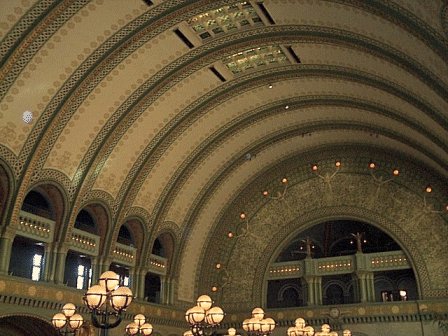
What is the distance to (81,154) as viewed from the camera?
18.7 m

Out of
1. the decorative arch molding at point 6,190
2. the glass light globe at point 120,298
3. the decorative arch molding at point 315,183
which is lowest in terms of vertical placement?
the glass light globe at point 120,298

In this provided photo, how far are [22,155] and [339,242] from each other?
15.2m

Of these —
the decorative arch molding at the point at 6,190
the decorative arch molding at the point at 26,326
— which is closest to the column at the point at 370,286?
the decorative arch molding at the point at 26,326

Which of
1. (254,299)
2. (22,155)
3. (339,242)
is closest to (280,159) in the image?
(339,242)

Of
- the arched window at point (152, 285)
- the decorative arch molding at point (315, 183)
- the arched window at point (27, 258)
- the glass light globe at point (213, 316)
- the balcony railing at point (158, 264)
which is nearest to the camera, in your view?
the glass light globe at point (213, 316)

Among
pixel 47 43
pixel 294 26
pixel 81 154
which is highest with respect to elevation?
pixel 294 26

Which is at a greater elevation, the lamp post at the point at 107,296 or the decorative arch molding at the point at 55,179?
the decorative arch molding at the point at 55,179

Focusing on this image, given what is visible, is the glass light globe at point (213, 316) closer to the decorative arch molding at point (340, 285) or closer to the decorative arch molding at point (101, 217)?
the decorative arch molding at point (101, 217)

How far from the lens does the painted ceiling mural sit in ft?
50.0

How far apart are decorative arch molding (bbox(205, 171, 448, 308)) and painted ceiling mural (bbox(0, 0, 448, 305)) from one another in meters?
0.06

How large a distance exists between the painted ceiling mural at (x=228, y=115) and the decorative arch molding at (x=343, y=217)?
2.2 inches

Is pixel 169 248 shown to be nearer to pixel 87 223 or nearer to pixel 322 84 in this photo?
pixel 87 223

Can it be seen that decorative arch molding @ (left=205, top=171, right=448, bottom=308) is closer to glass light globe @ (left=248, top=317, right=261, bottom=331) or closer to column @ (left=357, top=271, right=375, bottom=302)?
column @ (left=357, top=271, right=375, bottom=302)

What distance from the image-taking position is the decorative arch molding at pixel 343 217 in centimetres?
2209
